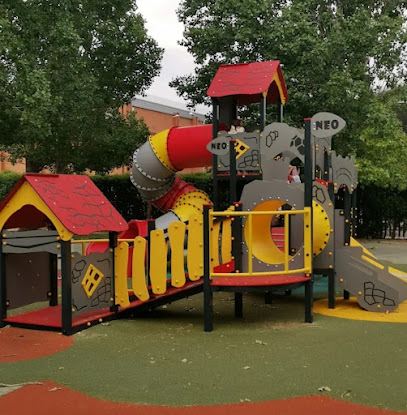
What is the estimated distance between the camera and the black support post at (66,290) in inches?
251

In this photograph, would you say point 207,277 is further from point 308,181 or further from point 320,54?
point 320,54

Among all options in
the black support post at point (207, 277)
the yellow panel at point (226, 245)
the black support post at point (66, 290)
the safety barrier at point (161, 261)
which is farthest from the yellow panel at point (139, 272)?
the yellow panel at point (226, 245)

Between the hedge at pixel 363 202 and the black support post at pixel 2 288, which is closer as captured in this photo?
the black support post at pixel 2 288

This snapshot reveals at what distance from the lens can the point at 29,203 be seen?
663 cm

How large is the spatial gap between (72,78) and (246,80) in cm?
753

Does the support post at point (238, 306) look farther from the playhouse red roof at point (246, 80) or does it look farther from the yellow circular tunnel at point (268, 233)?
the playhouse red roof at point (246, 80)

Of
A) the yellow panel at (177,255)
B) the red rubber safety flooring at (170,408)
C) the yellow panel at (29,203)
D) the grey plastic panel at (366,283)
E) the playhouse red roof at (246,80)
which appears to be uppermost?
the playhouse red roof at (246,80)

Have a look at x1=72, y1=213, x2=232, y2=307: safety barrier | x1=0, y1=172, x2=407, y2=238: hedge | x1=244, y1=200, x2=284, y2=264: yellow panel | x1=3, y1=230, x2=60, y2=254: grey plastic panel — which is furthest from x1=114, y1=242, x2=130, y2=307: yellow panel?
x1=0, y1=172, x2=407, y2=238: hedge

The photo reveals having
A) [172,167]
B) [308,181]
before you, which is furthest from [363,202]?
[308,181]

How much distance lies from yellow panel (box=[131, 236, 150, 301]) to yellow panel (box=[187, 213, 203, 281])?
2.12ft

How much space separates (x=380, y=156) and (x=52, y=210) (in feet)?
46.4

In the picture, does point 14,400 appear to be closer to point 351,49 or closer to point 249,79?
point 249,79

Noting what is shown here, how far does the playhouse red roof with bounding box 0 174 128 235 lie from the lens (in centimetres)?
648

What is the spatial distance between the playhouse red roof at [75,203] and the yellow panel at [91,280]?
0.52 m
